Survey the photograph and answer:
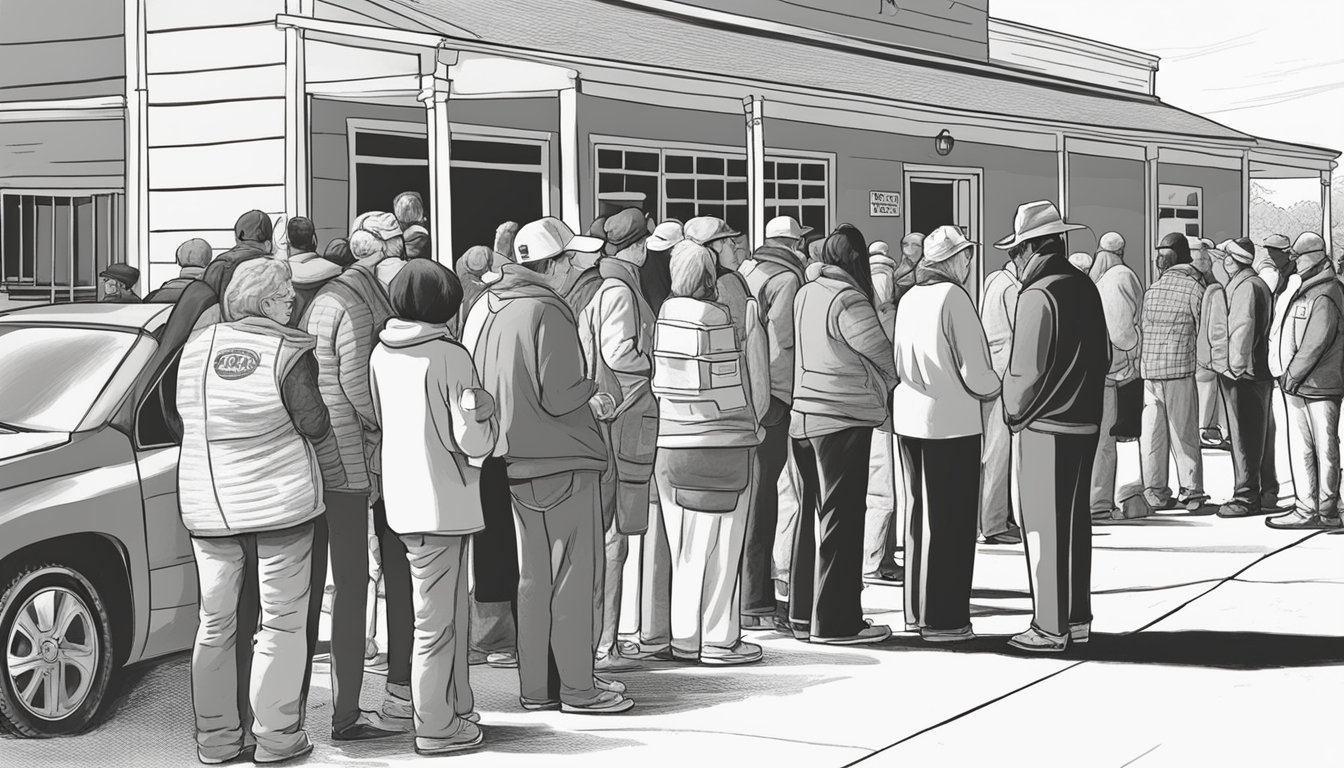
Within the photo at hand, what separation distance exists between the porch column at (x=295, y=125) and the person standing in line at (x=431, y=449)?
Result: 6.60 meters

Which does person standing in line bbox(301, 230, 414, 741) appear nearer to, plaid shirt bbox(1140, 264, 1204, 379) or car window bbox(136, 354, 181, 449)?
car window bbox(136, 354, 181, 449)

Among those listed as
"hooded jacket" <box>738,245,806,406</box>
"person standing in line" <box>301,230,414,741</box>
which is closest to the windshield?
"person standing in line" <box>301,230,414,741</box>

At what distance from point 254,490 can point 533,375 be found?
4.39 feet

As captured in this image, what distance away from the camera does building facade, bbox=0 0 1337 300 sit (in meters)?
12.3

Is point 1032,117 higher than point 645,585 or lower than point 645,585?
higher

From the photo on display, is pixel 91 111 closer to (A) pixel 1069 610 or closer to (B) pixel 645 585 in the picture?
(B) pixel 645 585

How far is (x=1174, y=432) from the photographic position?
12562mm

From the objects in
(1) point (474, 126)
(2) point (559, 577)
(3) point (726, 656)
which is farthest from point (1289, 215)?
(2) point (559, 577)

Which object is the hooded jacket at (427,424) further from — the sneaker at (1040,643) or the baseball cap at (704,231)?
the sneaker at (1040,643)

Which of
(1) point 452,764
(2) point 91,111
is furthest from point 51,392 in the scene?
(2) point 91,111

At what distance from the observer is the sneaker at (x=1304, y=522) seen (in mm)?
11664

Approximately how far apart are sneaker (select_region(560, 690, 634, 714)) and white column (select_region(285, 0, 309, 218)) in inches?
263

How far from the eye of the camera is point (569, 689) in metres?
6.57

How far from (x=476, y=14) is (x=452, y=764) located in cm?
1068
